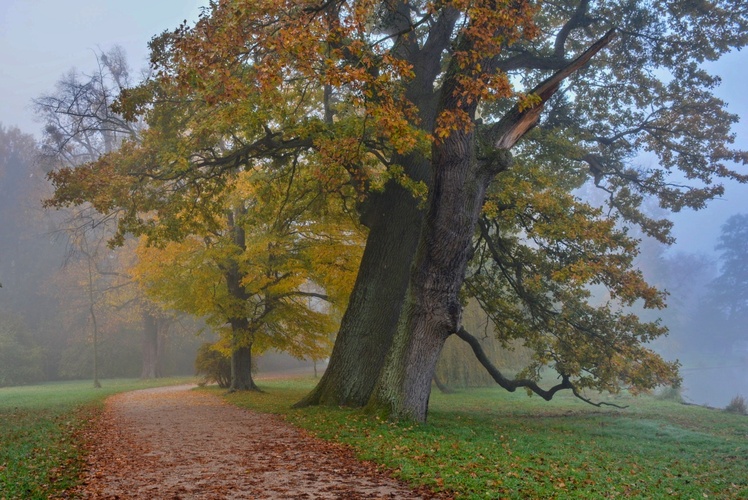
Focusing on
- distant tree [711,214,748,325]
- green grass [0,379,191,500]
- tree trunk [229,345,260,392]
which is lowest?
green grass [0,379,191,500]

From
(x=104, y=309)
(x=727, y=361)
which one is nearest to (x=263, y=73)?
(x=104, y=309)

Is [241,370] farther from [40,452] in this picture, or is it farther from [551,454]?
[551,454]

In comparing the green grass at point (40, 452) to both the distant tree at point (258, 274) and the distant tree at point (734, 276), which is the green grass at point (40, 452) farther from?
the distant tree at point (734, 276)

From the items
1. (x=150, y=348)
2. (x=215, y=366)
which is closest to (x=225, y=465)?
(x=215, y=366)

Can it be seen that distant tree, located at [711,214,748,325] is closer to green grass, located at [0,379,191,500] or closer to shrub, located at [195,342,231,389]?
shrub, located at [195,342,231,389]

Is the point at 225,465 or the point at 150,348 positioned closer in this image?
the point at 225,465

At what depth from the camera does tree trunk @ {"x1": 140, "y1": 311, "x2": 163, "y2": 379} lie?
36312 mm

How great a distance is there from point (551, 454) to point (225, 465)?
4.44 metres

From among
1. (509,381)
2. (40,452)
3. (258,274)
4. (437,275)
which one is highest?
(258,274)

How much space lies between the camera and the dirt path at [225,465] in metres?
5.77

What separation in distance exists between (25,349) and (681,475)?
38.9 metres

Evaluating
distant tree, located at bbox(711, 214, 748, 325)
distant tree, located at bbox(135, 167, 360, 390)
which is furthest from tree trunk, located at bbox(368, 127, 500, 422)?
distant tree, located at bbox(711, 214, 748, 325)

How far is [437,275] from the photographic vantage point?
988 centimetres

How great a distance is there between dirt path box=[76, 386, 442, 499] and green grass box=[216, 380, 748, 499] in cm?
46
